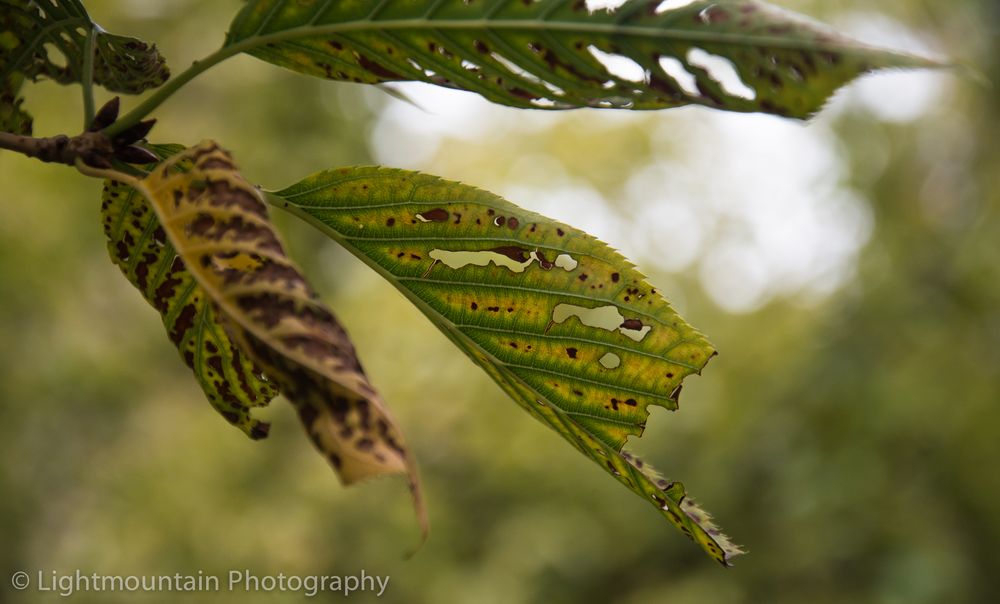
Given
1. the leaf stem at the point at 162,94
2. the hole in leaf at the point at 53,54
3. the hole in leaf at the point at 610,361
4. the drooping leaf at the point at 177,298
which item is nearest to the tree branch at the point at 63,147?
the leaf stem at the point at 162,94

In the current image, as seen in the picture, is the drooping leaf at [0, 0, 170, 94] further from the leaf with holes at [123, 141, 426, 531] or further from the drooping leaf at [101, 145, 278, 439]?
the leaf with holes at [123, 141, 426, 531]

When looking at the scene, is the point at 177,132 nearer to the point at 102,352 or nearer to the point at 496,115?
the point at 102,352

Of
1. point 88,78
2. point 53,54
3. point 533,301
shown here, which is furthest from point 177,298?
point 53,54

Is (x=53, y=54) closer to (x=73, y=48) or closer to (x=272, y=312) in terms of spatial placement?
(x=73, y=48)

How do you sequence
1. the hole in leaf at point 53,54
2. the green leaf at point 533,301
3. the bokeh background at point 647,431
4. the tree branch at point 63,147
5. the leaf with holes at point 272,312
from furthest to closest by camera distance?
1. the bokeh background at point 647,431
2. the hole in leaf at point 53,54
3. the green leaf at point 533,301
4. the tree branch at point 63,147
5. the leaf with holes at point 272,312

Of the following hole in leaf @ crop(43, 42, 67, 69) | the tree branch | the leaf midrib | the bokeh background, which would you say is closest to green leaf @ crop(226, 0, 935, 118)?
the leaf midrib

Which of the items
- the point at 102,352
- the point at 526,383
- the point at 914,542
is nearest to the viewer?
the point at 526,383

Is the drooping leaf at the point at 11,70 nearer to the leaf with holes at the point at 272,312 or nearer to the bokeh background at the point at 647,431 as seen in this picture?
the leaf with holes at the point at 272,312

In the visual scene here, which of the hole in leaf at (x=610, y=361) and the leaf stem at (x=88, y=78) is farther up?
the leaf stem at (x=88, y=78)

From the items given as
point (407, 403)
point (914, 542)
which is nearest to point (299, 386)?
point (914, 542)
